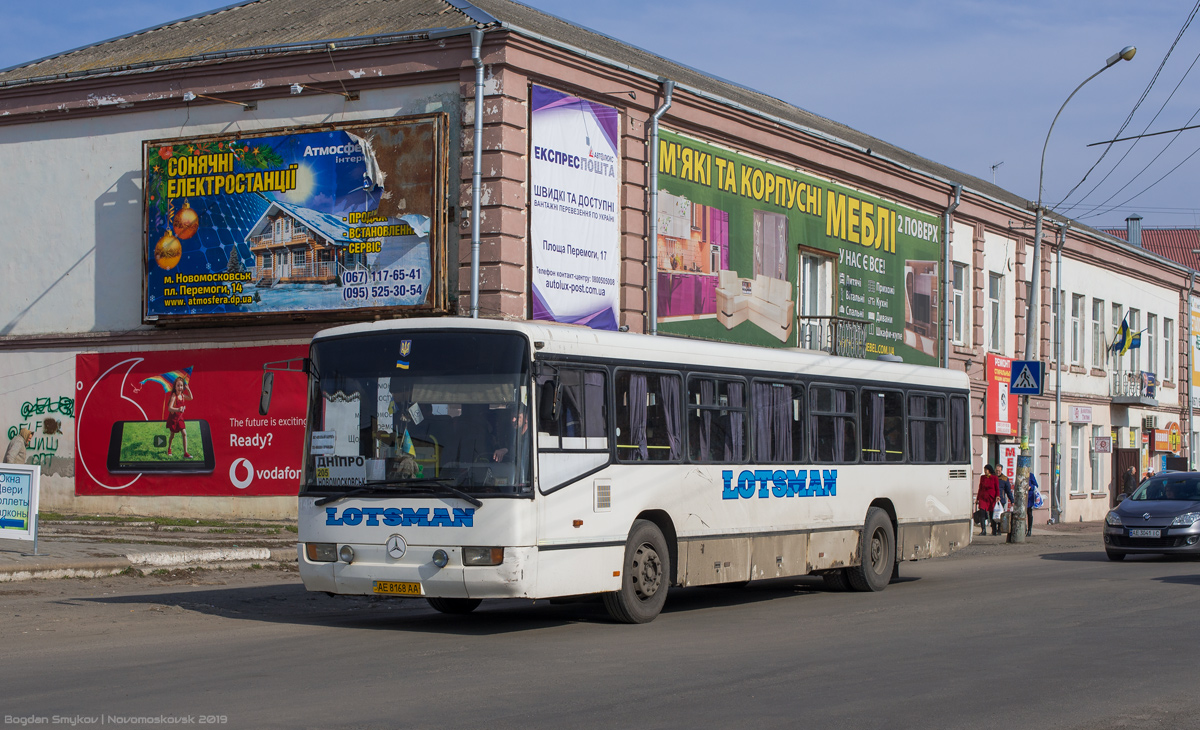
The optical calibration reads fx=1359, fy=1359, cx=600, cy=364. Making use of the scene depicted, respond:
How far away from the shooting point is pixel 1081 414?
43.5m

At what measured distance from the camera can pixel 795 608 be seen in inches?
565

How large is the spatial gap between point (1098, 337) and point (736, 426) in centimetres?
3488

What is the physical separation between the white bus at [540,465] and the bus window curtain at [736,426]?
0.02 meters

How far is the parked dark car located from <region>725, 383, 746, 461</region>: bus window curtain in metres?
11.1

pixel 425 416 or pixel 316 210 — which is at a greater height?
pixel 316 210

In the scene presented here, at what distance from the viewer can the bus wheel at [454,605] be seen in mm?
13266

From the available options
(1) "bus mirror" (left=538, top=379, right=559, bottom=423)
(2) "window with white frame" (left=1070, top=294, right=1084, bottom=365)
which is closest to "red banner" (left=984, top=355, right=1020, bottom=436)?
(2) "window with white frame" (left=1070, top=294, right=1084, bottom=365)

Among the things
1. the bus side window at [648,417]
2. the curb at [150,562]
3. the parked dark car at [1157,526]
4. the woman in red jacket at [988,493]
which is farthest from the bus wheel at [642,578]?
the woman in red jacket at [988,493]

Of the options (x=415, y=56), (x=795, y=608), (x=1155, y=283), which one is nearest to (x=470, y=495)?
(x=795, y=608)

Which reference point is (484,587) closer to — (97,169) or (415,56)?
(415,56)

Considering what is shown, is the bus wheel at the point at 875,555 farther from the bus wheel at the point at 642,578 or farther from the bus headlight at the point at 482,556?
the bus headlight at the point at 482,556

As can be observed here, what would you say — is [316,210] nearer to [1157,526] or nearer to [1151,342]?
[1157,526]

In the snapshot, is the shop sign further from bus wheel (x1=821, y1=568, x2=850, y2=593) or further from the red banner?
bus wheel (x1=821, y1=568, x2=850, y2=593)

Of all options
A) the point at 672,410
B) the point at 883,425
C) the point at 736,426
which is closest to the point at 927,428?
the point at 883,425
